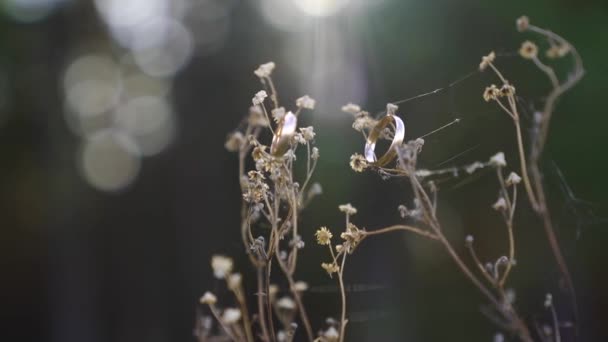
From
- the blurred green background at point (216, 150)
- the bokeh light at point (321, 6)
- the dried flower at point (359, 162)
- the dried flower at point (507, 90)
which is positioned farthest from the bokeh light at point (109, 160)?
the dried flower at point (507, 90)

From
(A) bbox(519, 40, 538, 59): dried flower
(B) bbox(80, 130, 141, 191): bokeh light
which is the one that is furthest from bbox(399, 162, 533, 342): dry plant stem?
(B) bbox(80, 130, 141, 191): bokeh light

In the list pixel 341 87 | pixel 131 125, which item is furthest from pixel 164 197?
pixel 341 87

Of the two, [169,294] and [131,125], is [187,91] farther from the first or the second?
[169,294]

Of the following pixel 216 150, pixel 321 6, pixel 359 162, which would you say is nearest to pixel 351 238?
pixel 359 162

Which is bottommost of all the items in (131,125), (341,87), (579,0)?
(131,125)

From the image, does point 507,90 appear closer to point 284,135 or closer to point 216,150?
point 284,135

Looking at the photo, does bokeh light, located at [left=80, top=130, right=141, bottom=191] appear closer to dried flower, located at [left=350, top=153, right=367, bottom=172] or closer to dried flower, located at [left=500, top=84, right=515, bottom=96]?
dried flower, located at [left=350, top=153, right=367, bottom=172]

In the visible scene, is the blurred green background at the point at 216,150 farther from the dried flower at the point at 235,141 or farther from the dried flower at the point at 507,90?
the dried flower at the point at 235,141
